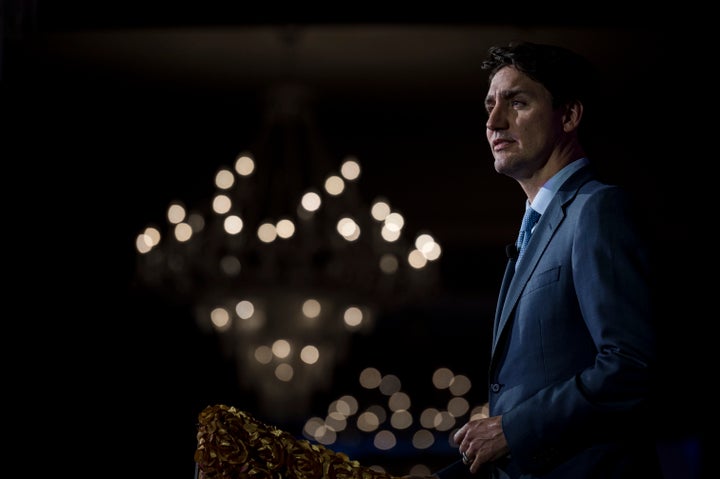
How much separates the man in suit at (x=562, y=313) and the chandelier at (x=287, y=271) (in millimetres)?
5244

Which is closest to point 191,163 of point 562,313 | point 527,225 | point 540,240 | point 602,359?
point 527,225

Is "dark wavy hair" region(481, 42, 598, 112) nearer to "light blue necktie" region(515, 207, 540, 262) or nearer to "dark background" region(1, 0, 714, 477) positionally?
"light blue necktie" region(515, 207, 540, 262)

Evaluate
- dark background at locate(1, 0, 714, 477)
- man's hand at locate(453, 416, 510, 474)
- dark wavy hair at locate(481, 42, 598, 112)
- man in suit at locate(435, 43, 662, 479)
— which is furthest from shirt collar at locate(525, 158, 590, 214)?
dark background at locate(1, 0, 714, 477)

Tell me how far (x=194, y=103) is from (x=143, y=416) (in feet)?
12.7

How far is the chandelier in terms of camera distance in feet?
22.8

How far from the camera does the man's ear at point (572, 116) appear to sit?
5.65ft

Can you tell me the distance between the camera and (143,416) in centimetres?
1048

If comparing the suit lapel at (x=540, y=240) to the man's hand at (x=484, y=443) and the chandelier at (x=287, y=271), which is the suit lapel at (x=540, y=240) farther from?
the chandelier at (x=287, y=271)

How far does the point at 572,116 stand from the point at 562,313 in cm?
40

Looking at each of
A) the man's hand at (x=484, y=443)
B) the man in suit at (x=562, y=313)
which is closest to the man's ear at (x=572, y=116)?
the man in suit at (x=562, y=313)

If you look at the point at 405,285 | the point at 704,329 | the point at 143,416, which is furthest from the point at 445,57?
the point at 143,416

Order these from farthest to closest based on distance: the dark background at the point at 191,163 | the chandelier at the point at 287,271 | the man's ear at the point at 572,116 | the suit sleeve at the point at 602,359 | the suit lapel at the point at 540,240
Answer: the dark background at the point at 191,163
the chandelier at the point at 287,271
the man's ear at the point at 572,116
the suit lapel at the point at 540,240
the suit sleeve at the point at 602,359

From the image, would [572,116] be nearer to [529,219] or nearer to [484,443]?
[529,219]

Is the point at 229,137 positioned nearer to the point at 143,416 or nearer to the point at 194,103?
the point at 194,103
